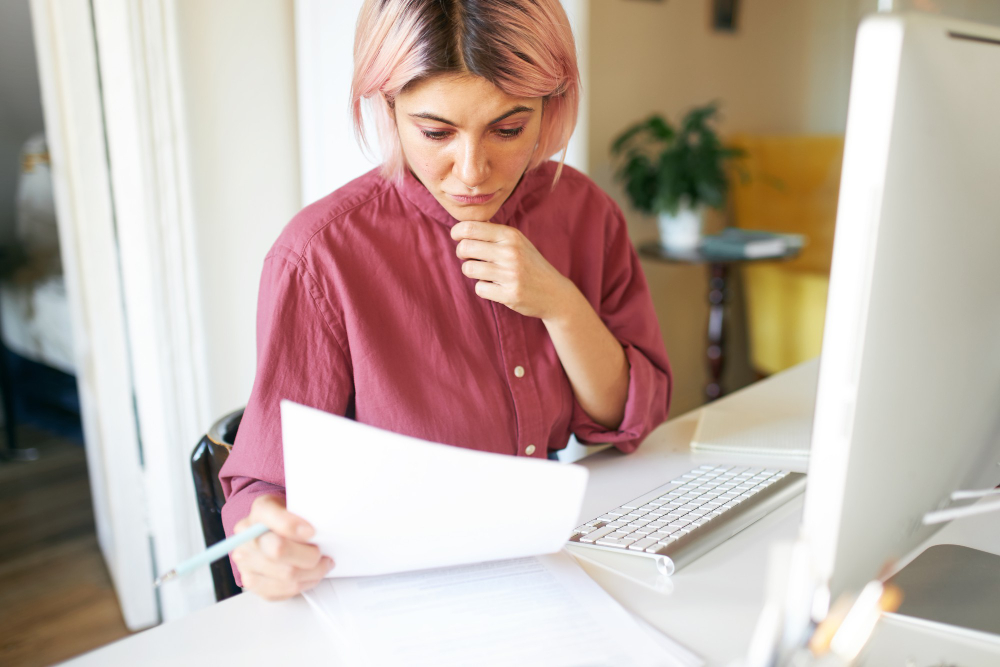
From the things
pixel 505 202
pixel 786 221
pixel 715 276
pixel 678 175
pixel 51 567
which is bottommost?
pixel 51 567

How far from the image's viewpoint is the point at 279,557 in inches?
23.2

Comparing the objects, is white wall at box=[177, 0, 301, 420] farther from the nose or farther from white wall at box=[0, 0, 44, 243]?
white wall at box=[0, 0, 44, 243]

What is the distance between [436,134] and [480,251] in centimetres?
13

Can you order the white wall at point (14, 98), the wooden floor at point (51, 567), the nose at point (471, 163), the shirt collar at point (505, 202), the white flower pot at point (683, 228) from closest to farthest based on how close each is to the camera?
the nose at point (471, 163) → the shirt collar at point (505, 202) → the wooden floor at point (51, 567) → the white wall at point (14, 98) → the white flower pot at point (683, 228)

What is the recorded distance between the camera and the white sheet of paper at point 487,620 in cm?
56

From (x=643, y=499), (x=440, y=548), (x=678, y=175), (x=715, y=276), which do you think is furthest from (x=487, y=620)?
(x=715, y=276)

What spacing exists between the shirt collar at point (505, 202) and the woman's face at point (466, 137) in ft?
0.09

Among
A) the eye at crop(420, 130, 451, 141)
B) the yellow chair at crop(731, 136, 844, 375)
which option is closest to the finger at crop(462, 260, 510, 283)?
the eye at crop(420, 130, 451, 141)

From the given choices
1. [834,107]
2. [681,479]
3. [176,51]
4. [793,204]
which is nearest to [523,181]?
[681,479]

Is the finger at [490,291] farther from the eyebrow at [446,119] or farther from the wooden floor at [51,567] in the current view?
the wooden floor at [51,567]

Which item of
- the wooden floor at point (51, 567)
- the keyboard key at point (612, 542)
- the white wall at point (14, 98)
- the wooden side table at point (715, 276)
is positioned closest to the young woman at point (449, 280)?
the keyboard key at point (612, 542)

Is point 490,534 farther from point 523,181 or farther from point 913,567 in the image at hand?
point 523,181

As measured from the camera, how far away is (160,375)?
5.36 feet

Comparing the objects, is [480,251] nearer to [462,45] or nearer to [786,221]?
[462,45]
